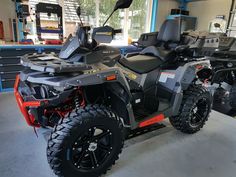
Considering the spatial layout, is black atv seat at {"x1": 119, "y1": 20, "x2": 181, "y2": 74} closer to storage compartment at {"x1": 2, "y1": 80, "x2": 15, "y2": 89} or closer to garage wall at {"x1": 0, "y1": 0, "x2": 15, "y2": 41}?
storage compartment at {"x1": 2, "y1": 80, "x2": 15, "y2": 89}

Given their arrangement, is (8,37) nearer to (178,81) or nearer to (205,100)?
(178,81)

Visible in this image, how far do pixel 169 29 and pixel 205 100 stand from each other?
967mm

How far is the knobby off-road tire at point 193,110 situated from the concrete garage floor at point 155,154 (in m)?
0.12

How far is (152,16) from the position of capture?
6316mm

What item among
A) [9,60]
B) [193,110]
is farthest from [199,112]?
[9,60]

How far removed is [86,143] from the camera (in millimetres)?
1363

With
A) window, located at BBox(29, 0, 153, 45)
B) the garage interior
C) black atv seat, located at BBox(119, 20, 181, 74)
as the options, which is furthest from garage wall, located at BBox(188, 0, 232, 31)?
black atv seat, located at BBox(119, 20, 181, 74)

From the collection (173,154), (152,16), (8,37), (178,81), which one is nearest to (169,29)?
(178,81)

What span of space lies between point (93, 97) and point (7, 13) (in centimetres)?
376

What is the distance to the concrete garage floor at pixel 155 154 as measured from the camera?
5.13ft

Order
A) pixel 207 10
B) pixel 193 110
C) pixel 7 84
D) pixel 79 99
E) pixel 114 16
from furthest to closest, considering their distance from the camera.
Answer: pixel 207 10 < pixel 114 16 < pixel 7 84 < pixel 193 110 < pixel 79 99

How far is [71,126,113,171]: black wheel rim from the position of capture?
1.34m

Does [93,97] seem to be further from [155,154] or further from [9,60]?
[9,60]

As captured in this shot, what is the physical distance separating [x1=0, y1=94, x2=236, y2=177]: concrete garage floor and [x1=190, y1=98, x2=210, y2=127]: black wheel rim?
15cm
